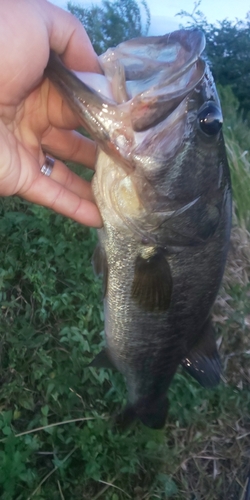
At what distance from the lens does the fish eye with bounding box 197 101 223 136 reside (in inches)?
53.9

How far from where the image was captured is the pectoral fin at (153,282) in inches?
61.2

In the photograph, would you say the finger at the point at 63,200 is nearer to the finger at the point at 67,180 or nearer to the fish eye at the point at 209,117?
the finger at the point at 67,180

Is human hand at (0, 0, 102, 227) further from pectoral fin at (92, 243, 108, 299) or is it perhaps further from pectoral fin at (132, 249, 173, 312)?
pectoral fin at (132, 249, 173, 312)

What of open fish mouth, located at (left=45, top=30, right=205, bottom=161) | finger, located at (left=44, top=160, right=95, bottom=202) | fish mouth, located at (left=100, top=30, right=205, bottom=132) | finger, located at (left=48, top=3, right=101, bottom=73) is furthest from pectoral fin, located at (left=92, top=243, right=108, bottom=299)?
finger, located at (left=48, top=3, right=101, bottom=73)

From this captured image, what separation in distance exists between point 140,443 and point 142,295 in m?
1.19

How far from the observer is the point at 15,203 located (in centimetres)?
300

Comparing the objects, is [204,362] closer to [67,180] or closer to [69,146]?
[67,180]

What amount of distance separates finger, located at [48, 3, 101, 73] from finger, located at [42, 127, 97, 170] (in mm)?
382

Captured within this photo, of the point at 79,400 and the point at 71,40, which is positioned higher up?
the point at 71,40

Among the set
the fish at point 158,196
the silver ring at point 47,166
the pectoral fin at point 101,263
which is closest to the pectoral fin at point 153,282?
the fish at point 158,196

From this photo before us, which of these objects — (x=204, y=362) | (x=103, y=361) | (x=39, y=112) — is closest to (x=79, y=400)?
(x=103, y=361)

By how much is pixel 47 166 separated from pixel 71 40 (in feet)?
1.72

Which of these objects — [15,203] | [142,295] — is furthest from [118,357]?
[15,203]

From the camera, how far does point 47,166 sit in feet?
6.10
